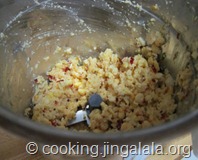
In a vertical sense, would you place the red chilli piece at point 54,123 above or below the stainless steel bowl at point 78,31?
below

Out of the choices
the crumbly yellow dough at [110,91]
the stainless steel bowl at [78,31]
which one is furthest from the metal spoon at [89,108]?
the stainless steel bowl at [78,31]

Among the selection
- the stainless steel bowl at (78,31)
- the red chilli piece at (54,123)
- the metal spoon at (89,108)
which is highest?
the stainless steel bowl at (78,31)

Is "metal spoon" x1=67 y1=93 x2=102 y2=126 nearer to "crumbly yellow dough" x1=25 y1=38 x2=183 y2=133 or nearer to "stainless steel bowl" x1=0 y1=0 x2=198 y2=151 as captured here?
"crumbly yellow dough" x1=25 y1=38 x2=183 y2=133

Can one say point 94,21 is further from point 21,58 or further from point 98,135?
point 98,135

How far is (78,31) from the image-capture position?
3.43 feet

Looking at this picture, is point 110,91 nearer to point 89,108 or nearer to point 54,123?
point 89,108

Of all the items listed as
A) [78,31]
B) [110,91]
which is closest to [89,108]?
[110,91]

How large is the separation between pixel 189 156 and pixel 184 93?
172 millimetres

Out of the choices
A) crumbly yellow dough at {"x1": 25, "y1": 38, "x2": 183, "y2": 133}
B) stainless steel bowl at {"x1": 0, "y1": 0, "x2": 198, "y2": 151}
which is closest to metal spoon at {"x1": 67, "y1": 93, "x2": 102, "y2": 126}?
crumbly yellow dough at {"x1": 25, "y1": 38, "x2": 183, "y2": 133}

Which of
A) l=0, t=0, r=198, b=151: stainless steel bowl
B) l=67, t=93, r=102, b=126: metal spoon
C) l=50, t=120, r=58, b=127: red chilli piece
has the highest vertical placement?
l=0, t=0, r=198, b=151: stainless steel bowl

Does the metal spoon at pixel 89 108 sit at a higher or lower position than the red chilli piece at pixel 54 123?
higher

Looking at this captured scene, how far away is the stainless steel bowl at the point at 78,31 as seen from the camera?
0.87 meters

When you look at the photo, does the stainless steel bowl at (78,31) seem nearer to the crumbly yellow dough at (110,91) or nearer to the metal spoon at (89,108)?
the crumbly yellow dough at (110,91)

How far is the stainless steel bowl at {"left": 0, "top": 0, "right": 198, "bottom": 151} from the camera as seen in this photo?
2.87ft
